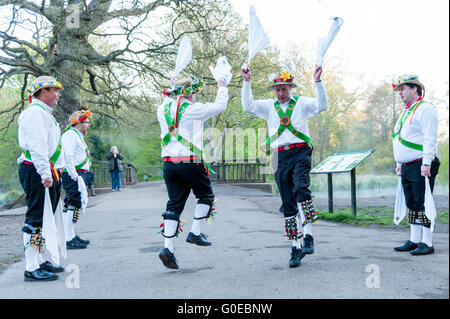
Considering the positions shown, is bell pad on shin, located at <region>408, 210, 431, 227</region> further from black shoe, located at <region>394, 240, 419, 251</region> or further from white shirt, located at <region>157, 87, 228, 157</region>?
white shirt, located at <region>157, 87, 228, 157</region>

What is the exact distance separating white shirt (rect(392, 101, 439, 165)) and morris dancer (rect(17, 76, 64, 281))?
3.95m

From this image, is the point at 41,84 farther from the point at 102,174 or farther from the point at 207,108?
the point at 102,174

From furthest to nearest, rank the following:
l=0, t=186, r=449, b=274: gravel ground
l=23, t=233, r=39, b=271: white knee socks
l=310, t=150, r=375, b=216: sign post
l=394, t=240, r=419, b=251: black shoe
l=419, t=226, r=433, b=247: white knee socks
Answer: l=310, t=150, r=375, b=216: sign post → l=0, t=186, r=449, b=274: gravel ground → l=394, t=240, r=419, b=251: black shoe → l=419, t=226, r=433, b=247: white knee socks → l=23, t=233, r=39, b=271: white knee socks

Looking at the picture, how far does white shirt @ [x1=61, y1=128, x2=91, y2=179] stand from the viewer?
594 centimetres

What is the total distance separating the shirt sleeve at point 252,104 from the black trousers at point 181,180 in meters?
0.84

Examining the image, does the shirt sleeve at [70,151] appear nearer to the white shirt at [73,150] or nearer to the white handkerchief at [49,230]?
the white shirt at [73,150]

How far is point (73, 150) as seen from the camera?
610 cm

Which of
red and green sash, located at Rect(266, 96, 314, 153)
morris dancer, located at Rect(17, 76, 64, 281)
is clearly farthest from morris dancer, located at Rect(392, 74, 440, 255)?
morris dancer, located at Rect(17, 76, 64, 281)

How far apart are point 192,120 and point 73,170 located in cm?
241

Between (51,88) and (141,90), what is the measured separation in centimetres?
950

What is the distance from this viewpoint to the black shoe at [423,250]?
4.73 metres

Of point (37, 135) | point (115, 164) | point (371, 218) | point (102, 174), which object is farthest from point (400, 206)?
point (102, 174)

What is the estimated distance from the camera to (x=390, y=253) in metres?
4.88

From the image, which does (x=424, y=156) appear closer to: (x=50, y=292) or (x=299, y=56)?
(x=50, y=292)
